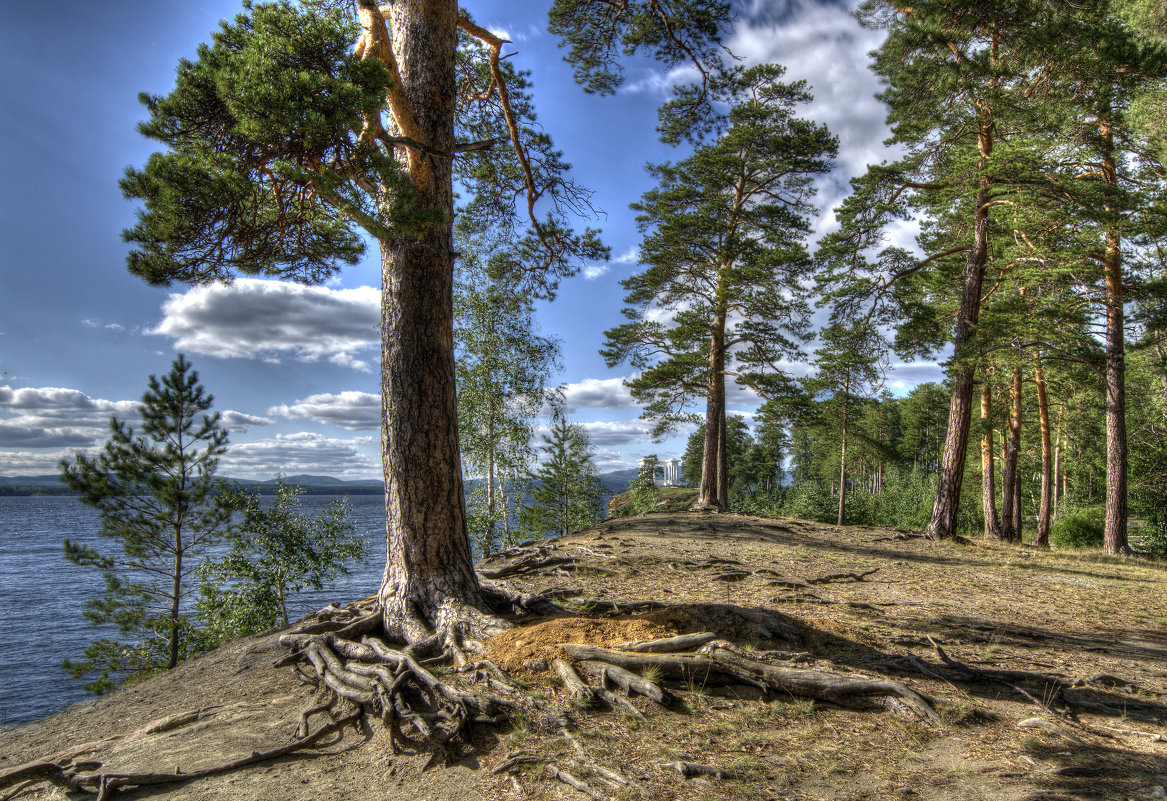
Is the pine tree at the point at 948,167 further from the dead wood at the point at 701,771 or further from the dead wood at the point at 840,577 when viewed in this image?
the dead wood at the point at 701,771

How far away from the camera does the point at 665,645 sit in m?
4.27

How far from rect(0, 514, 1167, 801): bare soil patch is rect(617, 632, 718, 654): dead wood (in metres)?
0.16

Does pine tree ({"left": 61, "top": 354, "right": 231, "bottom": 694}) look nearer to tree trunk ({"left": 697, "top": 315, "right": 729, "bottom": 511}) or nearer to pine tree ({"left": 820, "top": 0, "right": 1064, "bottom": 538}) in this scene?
tree trunk ({"left": 697, "top": 315, "right": 729, "bottom": 511})

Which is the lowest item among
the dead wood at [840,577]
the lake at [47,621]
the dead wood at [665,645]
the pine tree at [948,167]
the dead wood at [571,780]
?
the lake at [47,621]

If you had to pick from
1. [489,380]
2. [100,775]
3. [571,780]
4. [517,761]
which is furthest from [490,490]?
[571,780]

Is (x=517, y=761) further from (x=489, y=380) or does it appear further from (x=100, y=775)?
(x=489, y=380)

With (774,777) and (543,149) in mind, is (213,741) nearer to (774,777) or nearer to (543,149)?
(774,777)

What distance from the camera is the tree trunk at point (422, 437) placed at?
496 cm

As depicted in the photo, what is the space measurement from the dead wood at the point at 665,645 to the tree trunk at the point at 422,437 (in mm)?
1546

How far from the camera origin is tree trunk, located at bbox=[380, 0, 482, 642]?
195 inches

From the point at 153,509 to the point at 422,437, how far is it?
11.2m

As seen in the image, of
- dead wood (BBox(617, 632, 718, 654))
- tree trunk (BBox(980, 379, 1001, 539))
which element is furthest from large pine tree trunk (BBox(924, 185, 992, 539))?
dead wood (BBox(617, 632, 718, 654))

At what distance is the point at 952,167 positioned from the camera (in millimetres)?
12320

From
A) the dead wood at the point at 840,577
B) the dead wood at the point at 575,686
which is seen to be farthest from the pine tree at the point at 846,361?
the dead wood at the point at 575,686
